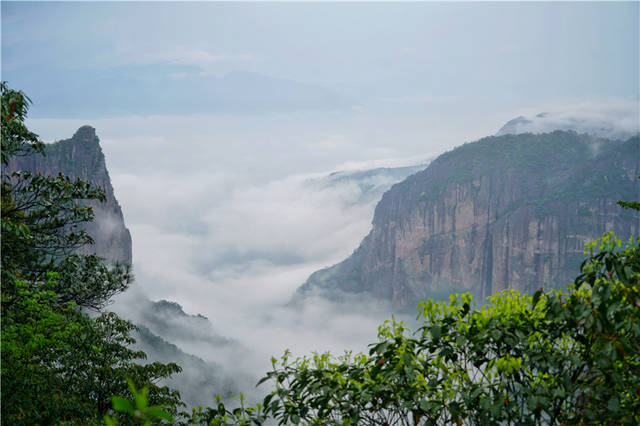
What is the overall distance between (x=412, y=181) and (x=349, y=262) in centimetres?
4674

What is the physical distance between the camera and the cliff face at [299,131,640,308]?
4776 inches

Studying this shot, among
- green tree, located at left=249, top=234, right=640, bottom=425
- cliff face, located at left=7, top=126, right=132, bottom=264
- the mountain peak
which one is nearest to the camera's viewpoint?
green tree, located at left=249, top=234, right=640, bottom=425

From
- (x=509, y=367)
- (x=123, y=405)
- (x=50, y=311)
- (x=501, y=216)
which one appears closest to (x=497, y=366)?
(x=509, y=367)

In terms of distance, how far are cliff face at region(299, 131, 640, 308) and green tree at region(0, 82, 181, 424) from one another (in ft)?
397

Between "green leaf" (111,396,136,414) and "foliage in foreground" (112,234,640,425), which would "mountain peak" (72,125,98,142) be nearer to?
"foliage in foreground" (112,234,640,425)

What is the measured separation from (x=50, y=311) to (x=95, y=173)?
111599mm

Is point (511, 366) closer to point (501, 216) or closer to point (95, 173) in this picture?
point (95, 173)

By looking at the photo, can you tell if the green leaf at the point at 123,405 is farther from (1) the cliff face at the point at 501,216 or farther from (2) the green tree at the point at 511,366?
(1) the cliff face at the point at 501,216

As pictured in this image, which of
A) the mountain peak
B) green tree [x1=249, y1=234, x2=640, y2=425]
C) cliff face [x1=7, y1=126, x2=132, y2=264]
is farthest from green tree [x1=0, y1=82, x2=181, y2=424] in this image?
the mountain peak

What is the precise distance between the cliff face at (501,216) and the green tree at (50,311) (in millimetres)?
121089

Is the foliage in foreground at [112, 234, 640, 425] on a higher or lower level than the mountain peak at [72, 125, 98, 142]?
lower

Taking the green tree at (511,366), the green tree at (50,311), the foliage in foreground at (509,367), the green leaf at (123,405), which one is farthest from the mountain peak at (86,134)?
the green leaf at (123,405)

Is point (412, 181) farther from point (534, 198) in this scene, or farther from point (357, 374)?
point (357, 374)

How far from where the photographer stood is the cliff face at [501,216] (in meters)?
121
